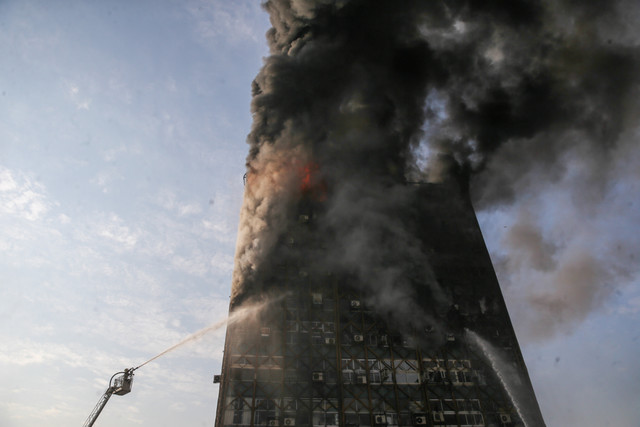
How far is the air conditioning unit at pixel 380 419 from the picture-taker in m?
22.8

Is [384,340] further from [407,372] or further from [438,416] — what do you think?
[438,416]

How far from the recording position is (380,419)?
22891mm

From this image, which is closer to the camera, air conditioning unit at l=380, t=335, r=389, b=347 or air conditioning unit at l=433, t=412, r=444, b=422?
air conditioning unit at l=433, t=412, r=444, b=422

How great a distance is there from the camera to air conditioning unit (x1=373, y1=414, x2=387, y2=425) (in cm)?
2278

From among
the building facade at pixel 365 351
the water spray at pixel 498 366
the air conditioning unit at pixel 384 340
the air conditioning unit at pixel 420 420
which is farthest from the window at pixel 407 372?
the water spray at pixel 498 366

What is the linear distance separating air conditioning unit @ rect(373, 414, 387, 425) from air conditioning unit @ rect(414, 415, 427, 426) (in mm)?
1944

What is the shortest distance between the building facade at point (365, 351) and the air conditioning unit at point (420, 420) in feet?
0.49

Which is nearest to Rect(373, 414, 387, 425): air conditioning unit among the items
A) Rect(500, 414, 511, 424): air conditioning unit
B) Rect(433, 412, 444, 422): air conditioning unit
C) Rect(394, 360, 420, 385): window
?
Rect(394, 360, 420, 385): window

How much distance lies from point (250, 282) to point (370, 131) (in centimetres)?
1401

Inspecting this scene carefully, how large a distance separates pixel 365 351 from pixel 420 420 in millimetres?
5092

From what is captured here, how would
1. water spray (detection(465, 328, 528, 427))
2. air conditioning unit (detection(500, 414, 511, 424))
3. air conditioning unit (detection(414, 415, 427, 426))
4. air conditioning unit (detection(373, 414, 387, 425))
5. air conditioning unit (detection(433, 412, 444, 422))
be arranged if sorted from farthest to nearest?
water spray (detection(465, 328, 528, 427))
air conditioning unit (detection(500, 414, 511, 424))
air conditioning unit (detection(433, 412, 444, 422))
air conditioning unit (detection(414, 415, 427, 426))
air conditioning unit (detection(373, 414, 387, 425))

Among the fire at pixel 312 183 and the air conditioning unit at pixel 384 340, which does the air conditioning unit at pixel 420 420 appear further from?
the fire at pixel 312 183

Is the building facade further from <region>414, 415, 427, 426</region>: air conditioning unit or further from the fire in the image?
the fire

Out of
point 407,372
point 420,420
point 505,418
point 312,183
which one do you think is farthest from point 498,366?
point 312,183
